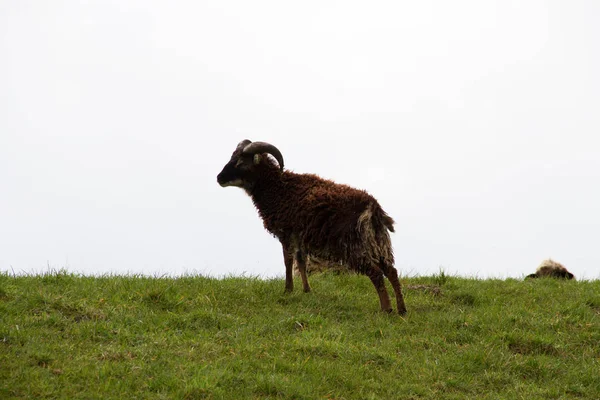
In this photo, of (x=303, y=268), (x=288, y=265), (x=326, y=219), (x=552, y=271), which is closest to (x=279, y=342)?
(x=326, y=219)

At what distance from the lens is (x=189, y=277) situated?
37.2ft

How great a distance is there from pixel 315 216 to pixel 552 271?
280 inches

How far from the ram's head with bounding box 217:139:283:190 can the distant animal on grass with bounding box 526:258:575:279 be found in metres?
6.94

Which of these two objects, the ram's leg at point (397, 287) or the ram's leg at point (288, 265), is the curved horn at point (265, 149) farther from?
the ram's leg at point (397, 287)

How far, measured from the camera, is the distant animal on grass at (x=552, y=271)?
47.1 ft

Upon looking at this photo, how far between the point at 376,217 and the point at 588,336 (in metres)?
3.62

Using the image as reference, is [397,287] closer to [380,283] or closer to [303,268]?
[380,283]

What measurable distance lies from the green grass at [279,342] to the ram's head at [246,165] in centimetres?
180

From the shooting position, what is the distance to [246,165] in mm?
11375

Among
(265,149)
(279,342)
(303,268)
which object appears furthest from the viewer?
(265,149)

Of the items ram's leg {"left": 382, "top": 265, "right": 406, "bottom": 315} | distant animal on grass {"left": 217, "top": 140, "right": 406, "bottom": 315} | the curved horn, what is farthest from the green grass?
the curved horn

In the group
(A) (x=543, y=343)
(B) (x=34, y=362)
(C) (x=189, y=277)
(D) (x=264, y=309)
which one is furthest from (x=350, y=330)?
(B) (x=34, y=362)

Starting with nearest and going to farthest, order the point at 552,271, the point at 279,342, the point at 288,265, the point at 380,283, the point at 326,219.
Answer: the point at 279,342
the point at 380,283
the point at 326,219
the point at 288,265
the point at 552,271

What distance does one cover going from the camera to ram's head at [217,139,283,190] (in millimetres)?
11273
